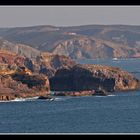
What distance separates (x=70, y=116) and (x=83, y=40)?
98.1 m

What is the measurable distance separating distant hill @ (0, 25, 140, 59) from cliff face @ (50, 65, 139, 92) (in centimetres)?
6581

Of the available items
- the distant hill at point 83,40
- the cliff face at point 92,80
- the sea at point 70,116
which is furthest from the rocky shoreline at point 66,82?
the distant hill at point 83,40

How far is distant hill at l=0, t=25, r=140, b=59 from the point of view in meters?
126

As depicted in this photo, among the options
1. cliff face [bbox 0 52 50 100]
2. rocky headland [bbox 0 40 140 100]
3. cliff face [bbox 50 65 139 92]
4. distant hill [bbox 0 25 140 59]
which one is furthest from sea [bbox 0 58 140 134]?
distant hill [bbox 0 25 140 59]

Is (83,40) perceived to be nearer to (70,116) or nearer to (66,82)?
(66,82)

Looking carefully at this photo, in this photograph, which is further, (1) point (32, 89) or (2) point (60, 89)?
(2) point (60, 89)

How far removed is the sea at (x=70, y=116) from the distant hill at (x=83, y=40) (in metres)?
83.7

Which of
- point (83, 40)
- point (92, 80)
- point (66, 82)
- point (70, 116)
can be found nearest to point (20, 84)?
point (66, 82)

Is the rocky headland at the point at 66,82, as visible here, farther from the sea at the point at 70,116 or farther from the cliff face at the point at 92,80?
the sea at the point at 70,116

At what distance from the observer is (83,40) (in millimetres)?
125125
